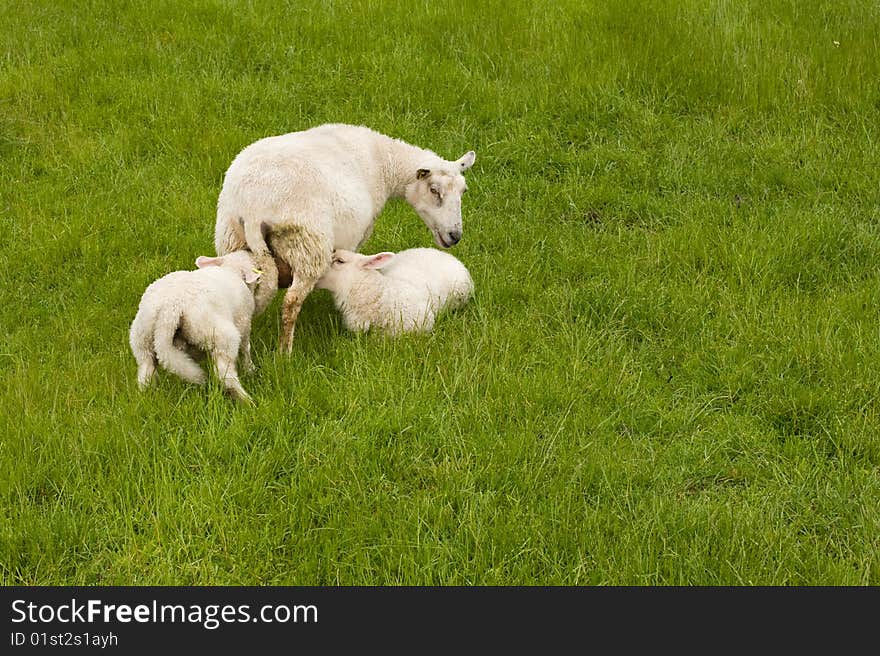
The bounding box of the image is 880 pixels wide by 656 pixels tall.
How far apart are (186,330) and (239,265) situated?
32.5 inches

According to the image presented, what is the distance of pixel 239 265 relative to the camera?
19.1 feet

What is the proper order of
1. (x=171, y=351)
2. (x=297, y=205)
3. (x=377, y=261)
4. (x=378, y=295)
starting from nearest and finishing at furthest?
(x=171, y=351) → (x=297, y=205) → (x=378, y=295) → (x=377, y=261)

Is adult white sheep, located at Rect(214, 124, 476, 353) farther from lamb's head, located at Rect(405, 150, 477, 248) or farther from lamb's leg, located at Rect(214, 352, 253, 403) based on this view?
lamb's leg, located at Rect(214, 352, 253, 403)

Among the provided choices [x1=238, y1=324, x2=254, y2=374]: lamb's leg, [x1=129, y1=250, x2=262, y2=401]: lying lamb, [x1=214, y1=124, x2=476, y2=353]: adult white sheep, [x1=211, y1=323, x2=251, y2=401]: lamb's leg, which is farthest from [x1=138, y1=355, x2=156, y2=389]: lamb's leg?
[x1=214, y1=124, x2=476, y2=353]: adult white sheep

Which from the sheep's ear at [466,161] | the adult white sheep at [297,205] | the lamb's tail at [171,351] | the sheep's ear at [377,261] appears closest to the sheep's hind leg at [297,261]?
the adult white sheep at [297,205]

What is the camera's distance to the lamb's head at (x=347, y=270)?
6.17 metres

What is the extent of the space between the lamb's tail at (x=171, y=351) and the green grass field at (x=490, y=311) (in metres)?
0.14

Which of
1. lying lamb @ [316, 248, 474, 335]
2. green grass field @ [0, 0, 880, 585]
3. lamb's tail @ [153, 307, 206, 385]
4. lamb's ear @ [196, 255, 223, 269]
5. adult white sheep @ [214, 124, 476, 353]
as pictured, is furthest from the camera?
lying lamb @ [316, 248, 474, 335]

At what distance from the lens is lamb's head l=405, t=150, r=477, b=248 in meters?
7.11

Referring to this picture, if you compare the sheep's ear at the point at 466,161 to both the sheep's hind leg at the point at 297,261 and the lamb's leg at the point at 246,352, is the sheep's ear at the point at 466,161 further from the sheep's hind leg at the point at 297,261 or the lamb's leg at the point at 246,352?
the lamb's leg at the point at 246,352

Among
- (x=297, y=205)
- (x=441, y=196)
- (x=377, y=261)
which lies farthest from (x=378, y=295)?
(x=441, y=196)

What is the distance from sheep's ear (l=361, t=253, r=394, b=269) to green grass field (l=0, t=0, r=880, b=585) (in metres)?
0.48

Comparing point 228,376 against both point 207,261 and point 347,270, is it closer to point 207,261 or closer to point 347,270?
point 207,261

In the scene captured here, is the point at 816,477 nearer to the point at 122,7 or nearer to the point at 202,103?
the point at 202,103
